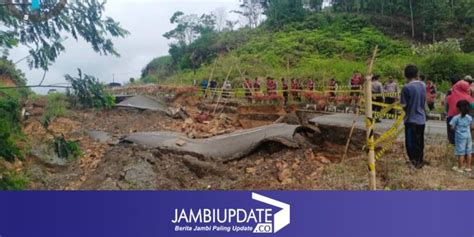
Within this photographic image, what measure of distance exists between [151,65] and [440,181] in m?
2.21

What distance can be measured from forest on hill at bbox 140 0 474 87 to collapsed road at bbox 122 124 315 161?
0.53m

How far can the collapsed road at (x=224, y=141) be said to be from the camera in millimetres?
3963

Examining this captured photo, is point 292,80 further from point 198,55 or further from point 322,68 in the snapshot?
point 198,55

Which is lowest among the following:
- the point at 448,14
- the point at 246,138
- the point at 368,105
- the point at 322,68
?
the point at 246,138

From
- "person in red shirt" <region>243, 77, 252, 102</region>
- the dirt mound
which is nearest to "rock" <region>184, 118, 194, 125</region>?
"person in red shirt" <region>243, 77, 252, 102</region>

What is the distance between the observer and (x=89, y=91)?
3309 mm

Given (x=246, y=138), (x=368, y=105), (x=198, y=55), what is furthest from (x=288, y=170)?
(x=198, y=55)

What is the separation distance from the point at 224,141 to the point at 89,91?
1.28 meters

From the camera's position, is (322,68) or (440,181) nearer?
(440,181)

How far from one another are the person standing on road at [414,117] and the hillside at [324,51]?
0.36ft

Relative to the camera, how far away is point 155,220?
2.88 meters

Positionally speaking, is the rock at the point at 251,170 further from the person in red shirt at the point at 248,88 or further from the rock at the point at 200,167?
the person in red shirt at the point at 248,88

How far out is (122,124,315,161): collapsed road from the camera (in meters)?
3.96

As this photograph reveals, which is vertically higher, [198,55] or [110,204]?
[198,55]
